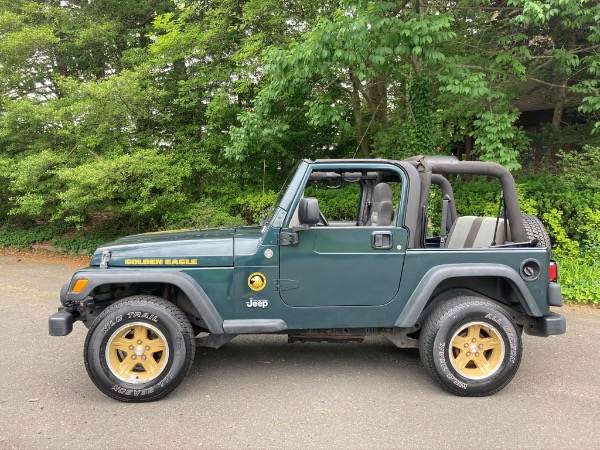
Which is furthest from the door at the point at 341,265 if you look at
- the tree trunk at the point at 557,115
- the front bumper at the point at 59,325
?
the tree trunk at the point at 557,115

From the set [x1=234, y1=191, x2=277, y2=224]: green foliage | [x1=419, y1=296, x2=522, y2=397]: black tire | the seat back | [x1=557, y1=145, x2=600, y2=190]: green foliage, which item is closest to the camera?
[x1=419, y1=296, x2=522, y2=397]: black tire

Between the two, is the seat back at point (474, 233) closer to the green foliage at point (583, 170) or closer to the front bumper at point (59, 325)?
the front bumper at point (59, 325)

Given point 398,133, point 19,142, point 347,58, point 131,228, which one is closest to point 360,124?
point 398,133

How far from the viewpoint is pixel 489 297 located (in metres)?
4.11

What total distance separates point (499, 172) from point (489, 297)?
1.12 metres

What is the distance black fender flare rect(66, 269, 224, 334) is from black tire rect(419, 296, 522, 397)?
5.80ft

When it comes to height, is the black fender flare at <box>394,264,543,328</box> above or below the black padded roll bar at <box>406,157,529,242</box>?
below

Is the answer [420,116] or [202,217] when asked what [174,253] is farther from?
[420,116]

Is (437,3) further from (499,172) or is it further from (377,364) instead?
(377,364)

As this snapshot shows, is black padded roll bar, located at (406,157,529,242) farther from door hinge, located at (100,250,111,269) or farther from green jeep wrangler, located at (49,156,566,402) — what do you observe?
door hinge, located at (100,250,111,269)

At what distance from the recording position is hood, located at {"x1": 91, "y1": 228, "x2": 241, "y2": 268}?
148 inches

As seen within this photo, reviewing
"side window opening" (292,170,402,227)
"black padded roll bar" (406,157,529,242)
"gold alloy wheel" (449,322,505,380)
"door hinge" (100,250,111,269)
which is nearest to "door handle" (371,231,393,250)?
"side window opening" (292,170,402,227)

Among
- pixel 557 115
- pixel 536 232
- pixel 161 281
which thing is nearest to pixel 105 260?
pixel 161 281

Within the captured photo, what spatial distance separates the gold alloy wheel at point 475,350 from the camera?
12.2 feet
